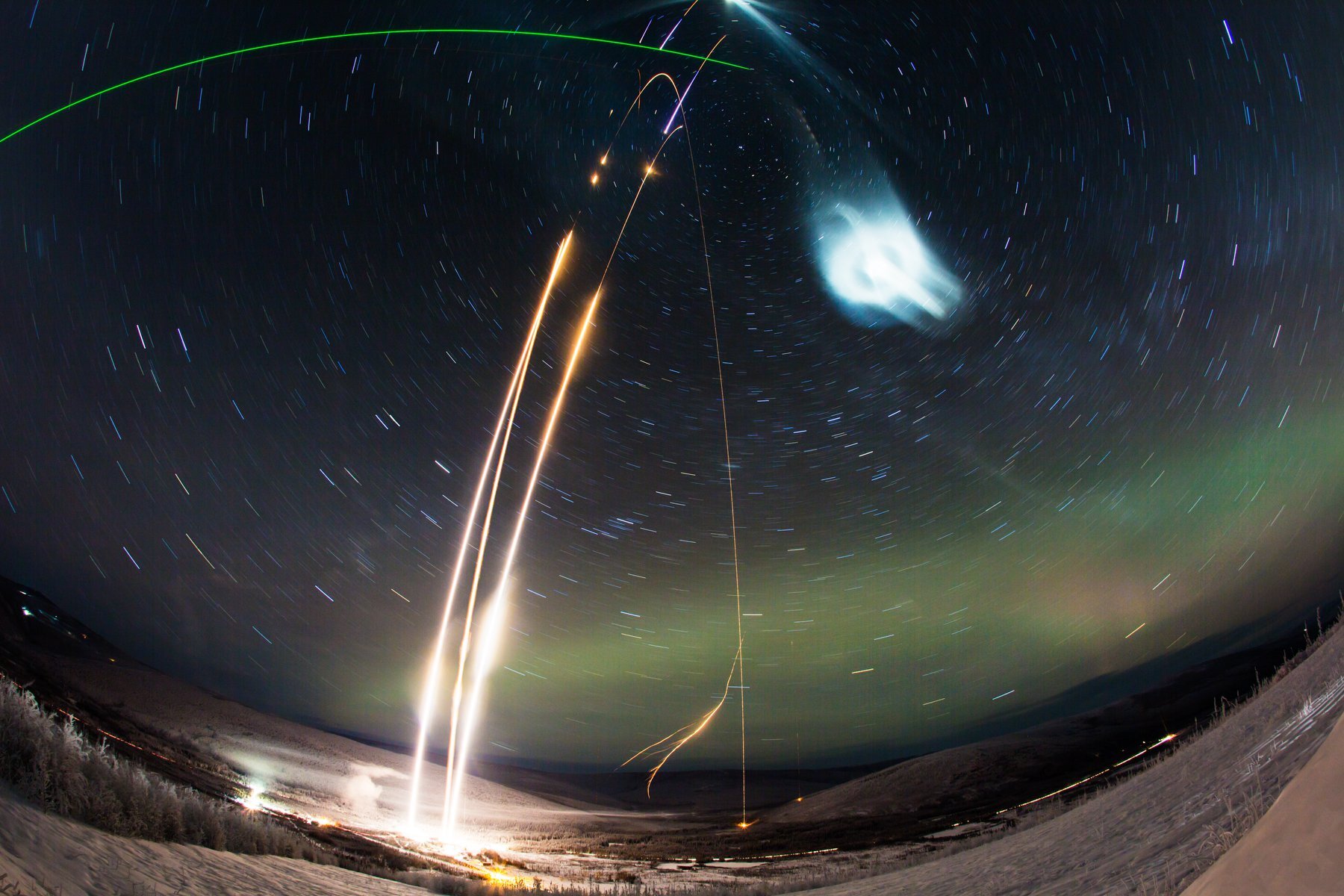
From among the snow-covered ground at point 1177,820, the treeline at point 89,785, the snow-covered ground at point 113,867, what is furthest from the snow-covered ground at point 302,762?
the snow-covered ground at point 1177,820

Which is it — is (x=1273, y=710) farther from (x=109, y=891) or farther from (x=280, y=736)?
(x=280, y=736)

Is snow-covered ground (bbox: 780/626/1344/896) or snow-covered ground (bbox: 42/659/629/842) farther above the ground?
snow-covered ground (bbox: 780/626/1344/896)

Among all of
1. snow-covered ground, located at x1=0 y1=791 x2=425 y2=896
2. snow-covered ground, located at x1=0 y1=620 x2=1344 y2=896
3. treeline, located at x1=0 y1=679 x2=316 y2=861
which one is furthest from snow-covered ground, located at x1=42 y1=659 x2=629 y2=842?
snow-covered ground, located at x1=0 y1=620 x2=1344 y2=896

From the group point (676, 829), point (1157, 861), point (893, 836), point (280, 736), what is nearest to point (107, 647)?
point (280, 736)

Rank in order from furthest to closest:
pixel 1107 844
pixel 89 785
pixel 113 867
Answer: pixel 1107 844 < pixel 89 785 < pixel 113 867

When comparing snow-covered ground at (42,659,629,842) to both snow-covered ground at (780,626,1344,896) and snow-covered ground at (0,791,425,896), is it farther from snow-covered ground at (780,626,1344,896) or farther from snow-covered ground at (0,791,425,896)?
snow-covered ground at (780,626,1344,896)

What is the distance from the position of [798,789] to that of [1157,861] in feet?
470

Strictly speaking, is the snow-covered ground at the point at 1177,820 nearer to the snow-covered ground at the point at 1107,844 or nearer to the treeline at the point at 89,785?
the snow-covered ground at the point at 1107,844

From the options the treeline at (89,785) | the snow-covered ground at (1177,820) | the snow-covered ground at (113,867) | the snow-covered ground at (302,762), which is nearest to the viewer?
the snow-covered ground at (113,867)

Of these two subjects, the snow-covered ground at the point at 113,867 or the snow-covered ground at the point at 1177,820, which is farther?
the snow-covered ground at the point at 1177,820

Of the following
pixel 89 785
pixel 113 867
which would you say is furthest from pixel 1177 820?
pixel 89 785

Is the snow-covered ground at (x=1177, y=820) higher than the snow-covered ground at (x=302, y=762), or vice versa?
the snow-covered ground at (x=1177, y=820)

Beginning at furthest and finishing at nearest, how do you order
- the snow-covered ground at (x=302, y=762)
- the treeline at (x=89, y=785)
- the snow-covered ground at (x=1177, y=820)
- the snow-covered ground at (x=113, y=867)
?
the snow-covered ground at (x=302, y=762) < the treeline at (x=89, y=785) < the snow-covered ground at (x=1177, y=820) < the snow-covered ground at (x=113, y=867)

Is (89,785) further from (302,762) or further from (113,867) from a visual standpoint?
(302,762)
